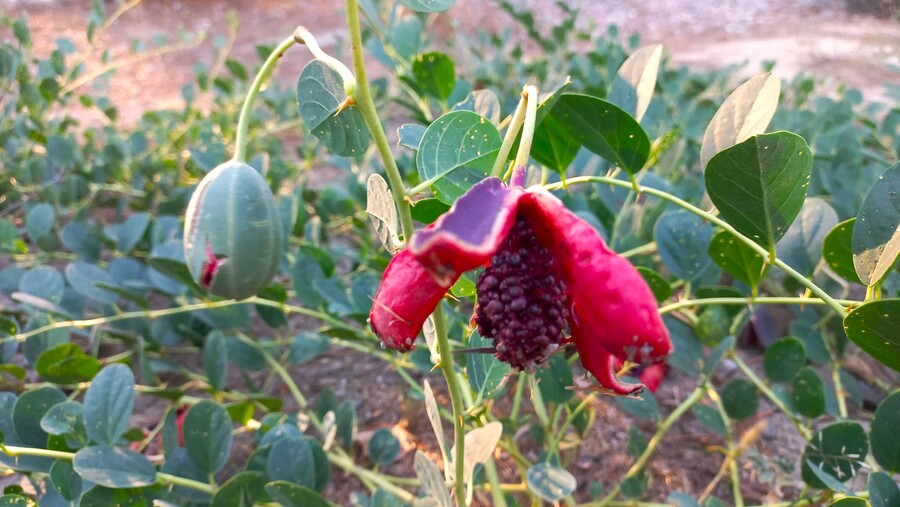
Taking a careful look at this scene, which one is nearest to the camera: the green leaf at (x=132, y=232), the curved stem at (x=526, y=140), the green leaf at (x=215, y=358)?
the curved stem at (x=526, y=140)

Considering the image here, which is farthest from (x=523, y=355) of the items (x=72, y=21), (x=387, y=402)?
(x=72, y=21)

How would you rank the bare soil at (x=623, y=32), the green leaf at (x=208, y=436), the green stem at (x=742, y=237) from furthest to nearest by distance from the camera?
the bare soil at (x=623, y=32), the green leaf at (x=208, y=436), the green stem at (x=742, y=237)

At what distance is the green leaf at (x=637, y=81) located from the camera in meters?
0.61

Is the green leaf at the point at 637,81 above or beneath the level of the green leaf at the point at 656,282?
above

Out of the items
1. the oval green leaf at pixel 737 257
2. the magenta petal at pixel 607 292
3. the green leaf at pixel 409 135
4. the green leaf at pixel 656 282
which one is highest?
the green leaf at pixel 409 135

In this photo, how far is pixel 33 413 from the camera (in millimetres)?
718

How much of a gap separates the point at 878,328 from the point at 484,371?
0.97ft

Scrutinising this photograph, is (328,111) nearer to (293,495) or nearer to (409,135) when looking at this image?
(409,135)

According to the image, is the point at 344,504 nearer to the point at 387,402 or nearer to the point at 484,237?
the point at 387,402

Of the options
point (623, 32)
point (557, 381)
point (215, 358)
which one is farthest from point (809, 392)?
point (623, 32)

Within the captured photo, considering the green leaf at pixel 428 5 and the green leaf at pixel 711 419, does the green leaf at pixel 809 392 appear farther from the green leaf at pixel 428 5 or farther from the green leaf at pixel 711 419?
the green leaf at pixel 428 5

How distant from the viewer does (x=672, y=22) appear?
8242 millimetres

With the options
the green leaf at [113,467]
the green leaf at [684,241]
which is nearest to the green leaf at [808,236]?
the green leaf at [684,241]

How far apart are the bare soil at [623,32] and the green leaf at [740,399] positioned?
0.08m
